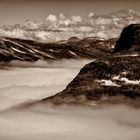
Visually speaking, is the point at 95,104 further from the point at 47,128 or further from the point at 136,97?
the point at 47,128

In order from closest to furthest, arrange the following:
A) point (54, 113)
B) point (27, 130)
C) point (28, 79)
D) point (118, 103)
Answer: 1. point (27, 130)
2. point (54, 113)
3. point (118, 103)
4. point (28, 79)

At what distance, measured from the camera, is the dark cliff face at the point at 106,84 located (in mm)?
93938

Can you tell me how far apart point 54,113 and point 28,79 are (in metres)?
107

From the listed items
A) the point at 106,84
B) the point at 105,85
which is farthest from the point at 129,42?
the point at 105,85

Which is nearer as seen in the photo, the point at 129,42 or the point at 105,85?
the point at 105,85

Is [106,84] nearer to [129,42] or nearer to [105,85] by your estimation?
[105,85]

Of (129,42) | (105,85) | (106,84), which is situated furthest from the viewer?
(129,42)

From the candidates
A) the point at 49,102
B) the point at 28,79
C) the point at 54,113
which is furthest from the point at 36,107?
the point at 28,79

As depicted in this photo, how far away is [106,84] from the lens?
104 m

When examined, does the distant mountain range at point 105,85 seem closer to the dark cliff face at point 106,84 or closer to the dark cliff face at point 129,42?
the dark cliff face at point 106,84

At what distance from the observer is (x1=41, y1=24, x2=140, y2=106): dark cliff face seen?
9394 cm

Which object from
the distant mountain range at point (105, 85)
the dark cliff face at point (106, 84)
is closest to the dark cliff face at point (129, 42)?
the dark cliff face at point (106, 84)

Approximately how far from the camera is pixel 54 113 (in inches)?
3376

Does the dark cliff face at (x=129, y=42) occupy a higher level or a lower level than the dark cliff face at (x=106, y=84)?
higher
